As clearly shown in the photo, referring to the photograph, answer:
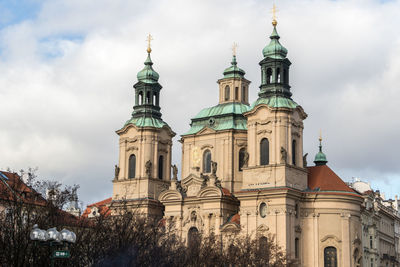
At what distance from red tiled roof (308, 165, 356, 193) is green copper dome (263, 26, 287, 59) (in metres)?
12.3

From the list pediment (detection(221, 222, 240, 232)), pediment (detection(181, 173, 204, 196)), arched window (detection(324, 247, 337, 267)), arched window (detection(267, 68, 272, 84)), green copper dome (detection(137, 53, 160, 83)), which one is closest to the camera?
arched window (detection(324, 247, 337, 267))

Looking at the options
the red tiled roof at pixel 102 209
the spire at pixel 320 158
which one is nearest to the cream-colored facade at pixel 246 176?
the red tiled roof at pixel 102 209

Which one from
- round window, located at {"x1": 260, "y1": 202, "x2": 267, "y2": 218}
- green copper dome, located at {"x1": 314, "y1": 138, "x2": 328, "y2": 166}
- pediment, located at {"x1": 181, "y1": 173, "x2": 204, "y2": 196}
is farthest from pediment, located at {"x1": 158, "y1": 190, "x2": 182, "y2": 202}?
green copper dome, located at {"x1": 314, "y1": 138, "x2": 328, "y2": 166}

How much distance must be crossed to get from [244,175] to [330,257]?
11.2m

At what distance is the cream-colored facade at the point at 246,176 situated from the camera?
62.5 metres

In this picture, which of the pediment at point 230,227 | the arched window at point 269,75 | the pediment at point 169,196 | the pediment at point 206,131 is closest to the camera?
the pediment at point 230,227

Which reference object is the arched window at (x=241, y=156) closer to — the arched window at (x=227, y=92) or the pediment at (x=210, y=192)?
the pediment at (x=210, y=192)

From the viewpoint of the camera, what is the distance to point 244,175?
64.7m

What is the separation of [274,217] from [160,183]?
1673 centimetres

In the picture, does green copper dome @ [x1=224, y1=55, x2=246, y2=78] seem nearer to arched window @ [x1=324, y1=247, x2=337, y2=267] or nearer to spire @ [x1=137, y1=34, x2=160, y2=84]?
spire @ [x1=137, y1=34, x2=160, y2=84]

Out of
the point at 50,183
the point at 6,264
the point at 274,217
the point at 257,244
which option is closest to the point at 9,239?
the point at 6,264

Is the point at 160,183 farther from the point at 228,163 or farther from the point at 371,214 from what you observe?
the point at 371,214

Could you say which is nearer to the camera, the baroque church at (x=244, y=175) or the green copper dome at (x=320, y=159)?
the baroque church at (x=244, y=175)

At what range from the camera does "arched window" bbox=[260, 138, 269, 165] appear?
64250mm
